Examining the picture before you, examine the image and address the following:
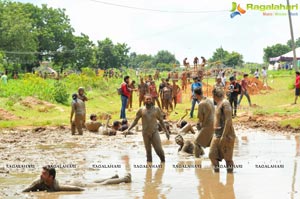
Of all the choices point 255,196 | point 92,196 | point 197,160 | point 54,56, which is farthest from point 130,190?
point 54,56

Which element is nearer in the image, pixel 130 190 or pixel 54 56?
pixel 130 190

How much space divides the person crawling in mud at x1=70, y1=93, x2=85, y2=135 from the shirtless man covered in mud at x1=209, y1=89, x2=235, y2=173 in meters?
8.76

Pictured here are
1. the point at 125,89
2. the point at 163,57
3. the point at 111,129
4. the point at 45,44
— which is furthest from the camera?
the point at 163,57

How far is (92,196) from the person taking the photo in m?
9.63

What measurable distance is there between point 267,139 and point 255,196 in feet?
31.0

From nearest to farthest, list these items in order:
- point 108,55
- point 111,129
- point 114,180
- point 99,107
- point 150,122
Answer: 1. point 114,180
2. point 150,122
3. point 111,129
4. point 99,107
5. point 108,55

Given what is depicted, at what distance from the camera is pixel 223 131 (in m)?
11.1

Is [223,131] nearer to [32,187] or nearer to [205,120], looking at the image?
[205,120]

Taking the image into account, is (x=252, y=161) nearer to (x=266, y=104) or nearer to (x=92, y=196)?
(x=92, y=196)

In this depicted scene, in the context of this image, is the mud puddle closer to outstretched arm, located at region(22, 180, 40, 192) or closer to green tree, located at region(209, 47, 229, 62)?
outstretched arm, located at region(22, 180, 40, 192)

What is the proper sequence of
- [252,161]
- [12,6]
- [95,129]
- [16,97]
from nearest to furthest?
1. [252,161]
2. [95,129]
3. [16,97]
4. [12,6]

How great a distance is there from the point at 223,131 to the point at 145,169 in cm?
229

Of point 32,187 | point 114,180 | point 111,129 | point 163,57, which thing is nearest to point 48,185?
point 32,187

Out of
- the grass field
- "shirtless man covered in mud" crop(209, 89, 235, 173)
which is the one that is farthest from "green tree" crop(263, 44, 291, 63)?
"shirtless man covered in mud" crop(209, 89, 235, 173)
